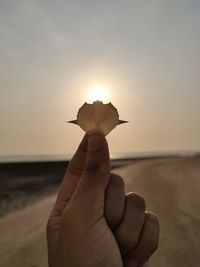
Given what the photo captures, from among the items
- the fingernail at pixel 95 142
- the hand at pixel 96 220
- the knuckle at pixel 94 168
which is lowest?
the hand at pixel 96 220

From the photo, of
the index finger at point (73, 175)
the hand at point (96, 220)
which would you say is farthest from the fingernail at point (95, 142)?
the index finger at point (73, 175)

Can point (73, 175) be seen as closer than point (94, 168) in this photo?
No

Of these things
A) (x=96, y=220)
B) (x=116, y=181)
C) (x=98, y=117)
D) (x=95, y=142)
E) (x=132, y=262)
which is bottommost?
(x=132, y=262)

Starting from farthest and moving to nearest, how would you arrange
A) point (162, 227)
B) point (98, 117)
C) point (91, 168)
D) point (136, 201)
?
point (162, 227)
point (136, 201)
point (98, 117)
point (91, 168)

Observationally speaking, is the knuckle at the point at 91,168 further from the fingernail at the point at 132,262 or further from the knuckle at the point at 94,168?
the fingernail at the point at 132,262

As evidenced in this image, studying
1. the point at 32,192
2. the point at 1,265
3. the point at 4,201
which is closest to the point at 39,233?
the point at 1,265

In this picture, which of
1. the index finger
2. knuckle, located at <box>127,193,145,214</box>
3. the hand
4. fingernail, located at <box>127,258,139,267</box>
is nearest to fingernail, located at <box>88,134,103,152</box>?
the hand

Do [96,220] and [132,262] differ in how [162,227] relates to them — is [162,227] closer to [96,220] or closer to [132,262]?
[132,262]

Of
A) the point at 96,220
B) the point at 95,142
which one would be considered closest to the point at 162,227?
the point at 96,220

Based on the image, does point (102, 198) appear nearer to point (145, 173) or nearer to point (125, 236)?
point (125, 236)
